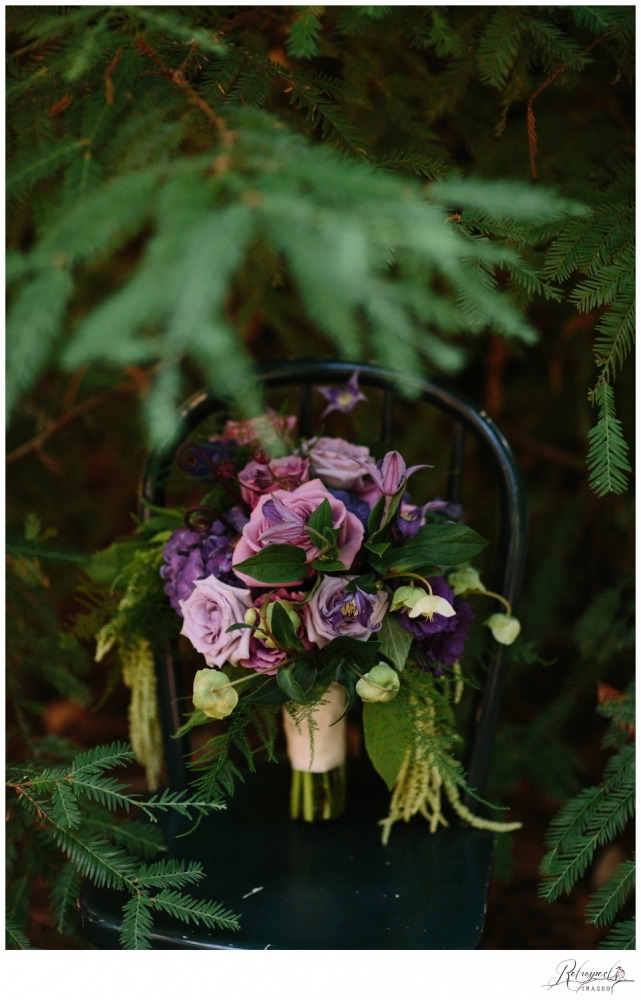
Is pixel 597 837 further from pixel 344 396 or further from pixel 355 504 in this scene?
Answer: pixel 344 396

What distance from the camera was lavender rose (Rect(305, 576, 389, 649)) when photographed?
70 cm

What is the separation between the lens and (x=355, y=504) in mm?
809

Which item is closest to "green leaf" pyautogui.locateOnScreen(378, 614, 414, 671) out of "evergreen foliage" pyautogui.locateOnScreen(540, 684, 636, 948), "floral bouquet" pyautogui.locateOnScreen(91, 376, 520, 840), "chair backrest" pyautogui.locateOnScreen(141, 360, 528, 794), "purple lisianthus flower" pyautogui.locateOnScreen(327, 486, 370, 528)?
"floral bouquet" pyautogui.locateOnScreen(91, 376, 520, 840)

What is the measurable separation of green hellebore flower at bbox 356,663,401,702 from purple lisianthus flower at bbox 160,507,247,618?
174 millimetres

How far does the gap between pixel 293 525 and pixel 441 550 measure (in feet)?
0.54

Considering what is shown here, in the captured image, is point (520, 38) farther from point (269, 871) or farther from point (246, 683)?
point (269, 871)

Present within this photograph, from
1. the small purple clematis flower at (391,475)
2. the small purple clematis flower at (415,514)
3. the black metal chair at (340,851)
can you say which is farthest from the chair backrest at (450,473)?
the small purple clematis flower at (391,475)

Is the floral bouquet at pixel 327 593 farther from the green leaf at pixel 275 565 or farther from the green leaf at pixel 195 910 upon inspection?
the green leaf at pixel 195 910

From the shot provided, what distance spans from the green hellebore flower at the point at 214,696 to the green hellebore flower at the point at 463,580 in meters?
0.29

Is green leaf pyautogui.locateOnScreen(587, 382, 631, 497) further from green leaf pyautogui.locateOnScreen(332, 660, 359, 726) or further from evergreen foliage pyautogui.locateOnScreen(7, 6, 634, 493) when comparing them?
green leaf pyautogui.locateOnScreen(332, 660, 359, 726)

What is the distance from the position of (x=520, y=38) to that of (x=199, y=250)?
60 cm

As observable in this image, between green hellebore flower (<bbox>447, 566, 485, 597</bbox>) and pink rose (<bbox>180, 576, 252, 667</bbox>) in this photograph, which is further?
green hellebore flower (<bbox>447, 566, 485, 597</bbox>)

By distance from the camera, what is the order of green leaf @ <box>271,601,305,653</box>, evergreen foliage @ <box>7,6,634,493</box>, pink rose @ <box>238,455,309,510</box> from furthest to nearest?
pink rose @ <box>238,455,309,510</box>, green leaf @ <box>271,601,305,653</box>, evergreen foliage @ <box>7,6,634,493</box>
